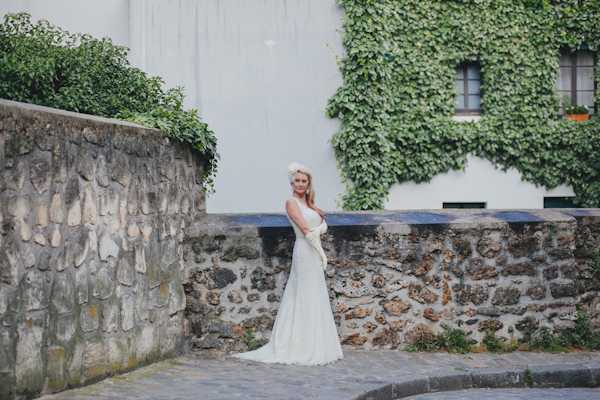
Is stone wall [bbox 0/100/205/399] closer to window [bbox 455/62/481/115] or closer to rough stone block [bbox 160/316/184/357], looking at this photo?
rough stone block [bbox 160/316/184/357]

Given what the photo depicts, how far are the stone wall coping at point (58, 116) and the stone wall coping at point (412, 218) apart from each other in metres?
1.15

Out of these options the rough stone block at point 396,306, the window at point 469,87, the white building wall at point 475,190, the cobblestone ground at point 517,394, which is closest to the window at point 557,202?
the white building wall at point 475,190

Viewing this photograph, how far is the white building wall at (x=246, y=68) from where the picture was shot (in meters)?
12.7

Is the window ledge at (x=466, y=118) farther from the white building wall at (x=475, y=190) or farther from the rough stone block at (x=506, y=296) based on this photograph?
the rough stone block at (x=506, y=296)

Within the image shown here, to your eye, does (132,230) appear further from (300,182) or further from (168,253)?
(300,182)

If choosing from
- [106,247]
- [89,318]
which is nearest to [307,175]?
[106,247]

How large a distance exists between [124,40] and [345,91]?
4.27 metres

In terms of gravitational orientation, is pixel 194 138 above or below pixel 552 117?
below

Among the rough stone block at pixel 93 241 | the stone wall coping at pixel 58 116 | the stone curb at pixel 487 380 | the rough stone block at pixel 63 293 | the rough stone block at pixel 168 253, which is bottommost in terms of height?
the stone curb at pixel 487 380

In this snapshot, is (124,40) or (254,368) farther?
(124,40)

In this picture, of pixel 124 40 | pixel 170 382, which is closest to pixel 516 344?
pixel 170 382

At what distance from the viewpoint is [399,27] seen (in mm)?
13133

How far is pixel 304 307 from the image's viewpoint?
609cm

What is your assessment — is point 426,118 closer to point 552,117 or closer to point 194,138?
point 552,117
